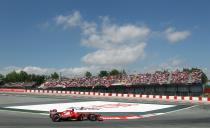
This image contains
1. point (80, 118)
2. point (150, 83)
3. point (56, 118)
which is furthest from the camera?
point (150, 83)

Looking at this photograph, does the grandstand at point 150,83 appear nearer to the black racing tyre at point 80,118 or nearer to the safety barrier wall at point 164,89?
the safety barrier wall at point 164,89

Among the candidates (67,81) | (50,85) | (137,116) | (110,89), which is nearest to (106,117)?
(137,116)

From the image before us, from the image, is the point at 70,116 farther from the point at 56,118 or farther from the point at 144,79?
the point at 144,79

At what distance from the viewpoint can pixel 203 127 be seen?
17.6 m

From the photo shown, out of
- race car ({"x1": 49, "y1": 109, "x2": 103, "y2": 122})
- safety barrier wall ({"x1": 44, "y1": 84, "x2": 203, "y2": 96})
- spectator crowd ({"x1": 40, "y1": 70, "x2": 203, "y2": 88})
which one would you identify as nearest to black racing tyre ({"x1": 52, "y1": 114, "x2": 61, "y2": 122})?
race car ({"x1": 49, "y1": 109, "x2": 103, "y2": 122})

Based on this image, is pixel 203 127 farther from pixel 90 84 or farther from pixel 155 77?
pixel 90 84

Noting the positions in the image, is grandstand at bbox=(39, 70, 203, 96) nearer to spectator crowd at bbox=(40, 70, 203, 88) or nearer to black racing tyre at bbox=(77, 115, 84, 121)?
spectator crowd at bbox=(40, 70, 203, 88)

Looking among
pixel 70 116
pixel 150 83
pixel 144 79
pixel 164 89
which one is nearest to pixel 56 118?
pixel 70 116

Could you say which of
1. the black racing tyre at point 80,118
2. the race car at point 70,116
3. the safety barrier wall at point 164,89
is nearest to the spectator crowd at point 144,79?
the safety barrier wall at point 164,89

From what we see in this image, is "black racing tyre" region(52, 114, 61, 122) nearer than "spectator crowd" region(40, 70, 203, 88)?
Yes

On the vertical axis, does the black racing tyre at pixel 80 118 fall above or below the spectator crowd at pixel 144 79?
below

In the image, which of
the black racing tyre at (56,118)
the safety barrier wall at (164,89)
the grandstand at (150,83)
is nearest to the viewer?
the black racing tyre at (56,118)

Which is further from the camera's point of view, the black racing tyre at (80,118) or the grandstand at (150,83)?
the grandstand at (150,83)

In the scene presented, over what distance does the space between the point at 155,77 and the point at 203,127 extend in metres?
38.2
